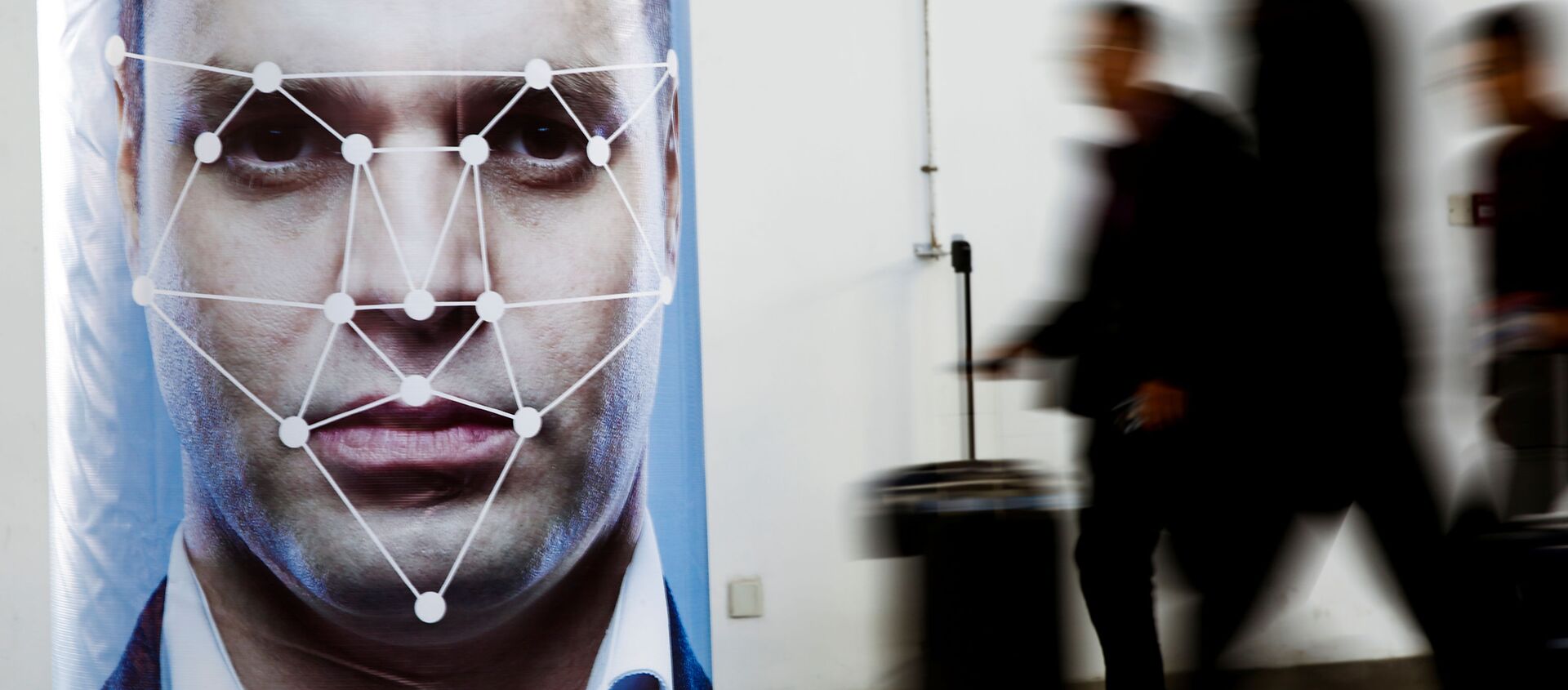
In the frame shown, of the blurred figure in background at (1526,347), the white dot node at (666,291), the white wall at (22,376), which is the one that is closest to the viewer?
the white dot node at (666,291)

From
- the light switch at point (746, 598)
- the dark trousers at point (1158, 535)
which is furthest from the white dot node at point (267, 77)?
the light switch at point (746, 598)

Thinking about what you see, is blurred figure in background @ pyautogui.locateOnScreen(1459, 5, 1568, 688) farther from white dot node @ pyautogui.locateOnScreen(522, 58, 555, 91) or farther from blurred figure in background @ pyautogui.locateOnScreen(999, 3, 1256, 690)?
white dot node @ pyautogui.locateOnScreen(522, 58, 555, 91)

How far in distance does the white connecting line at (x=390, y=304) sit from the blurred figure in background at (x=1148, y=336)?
0.86 m

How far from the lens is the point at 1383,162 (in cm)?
214

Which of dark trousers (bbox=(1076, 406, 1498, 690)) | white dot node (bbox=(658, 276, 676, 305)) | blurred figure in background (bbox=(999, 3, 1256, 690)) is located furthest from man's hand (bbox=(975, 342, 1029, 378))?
white dot node (bbox=(658, 276, 676, 305))

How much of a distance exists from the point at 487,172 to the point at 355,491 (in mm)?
422

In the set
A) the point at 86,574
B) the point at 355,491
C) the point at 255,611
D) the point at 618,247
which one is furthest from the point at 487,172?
the point at 86,574

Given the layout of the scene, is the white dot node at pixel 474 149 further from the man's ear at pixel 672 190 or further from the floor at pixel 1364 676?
the floor at pixel 1364 676

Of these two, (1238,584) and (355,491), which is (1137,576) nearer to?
(1238,584)

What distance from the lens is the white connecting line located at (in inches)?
70.1

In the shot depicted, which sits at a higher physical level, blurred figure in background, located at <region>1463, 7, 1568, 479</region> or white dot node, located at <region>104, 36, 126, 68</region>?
white dot node, located at <region>104, 36, 126, 68</region>

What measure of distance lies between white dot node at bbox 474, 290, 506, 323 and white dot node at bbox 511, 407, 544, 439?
12cm

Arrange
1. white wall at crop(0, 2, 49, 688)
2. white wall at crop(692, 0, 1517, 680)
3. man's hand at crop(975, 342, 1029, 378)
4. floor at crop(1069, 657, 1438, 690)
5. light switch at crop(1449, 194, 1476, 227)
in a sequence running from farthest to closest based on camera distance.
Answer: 1. light switch at crop(1449, 194, 1476, 227)
2. floor at crop(1069, 657, 1438, 690)
3. white wall at crop(692, 0, 1517, 680)
4. white wall at crop(0, 2, 49, 688)
5. man's hand at crop(975, 342, 1029, 378)

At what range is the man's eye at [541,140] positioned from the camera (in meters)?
1.84
